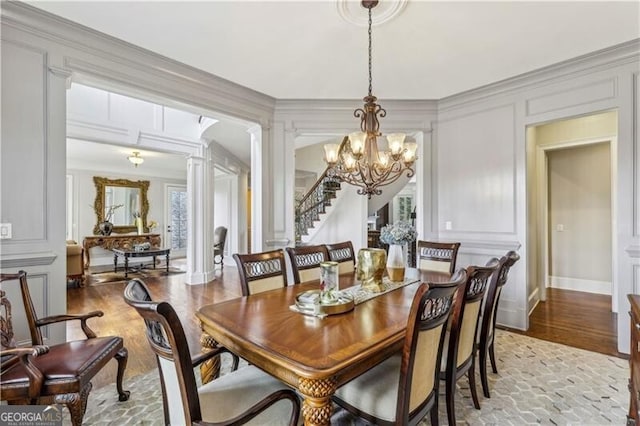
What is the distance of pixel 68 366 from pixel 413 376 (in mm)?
1826

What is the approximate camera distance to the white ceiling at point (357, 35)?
2.18 meters

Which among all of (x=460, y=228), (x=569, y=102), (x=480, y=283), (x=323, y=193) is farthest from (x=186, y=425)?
(x=323, y=193)

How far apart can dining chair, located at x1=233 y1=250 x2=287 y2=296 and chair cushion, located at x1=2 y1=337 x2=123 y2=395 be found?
0.91 metres

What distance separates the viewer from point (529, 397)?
212 centimetres

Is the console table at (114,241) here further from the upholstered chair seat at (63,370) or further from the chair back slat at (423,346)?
the chair back slat at (423,346)

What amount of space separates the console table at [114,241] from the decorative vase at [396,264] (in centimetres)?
689

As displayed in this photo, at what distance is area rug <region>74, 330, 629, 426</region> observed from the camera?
1902 millimetres

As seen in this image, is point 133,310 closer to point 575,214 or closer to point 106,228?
point 106,228

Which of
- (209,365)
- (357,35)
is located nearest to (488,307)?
(209,365)

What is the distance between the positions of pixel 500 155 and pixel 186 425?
3898 millimetres

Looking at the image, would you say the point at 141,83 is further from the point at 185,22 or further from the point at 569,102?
the point at 569,102

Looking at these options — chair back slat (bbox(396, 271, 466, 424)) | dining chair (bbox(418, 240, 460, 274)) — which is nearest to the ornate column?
dining chair (bbox(418, 240, 460, 274))

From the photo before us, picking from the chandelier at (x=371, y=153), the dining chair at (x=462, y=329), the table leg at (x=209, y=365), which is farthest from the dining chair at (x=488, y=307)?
the table leg at (x=209, y=365)

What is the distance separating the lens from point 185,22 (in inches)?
92.4
